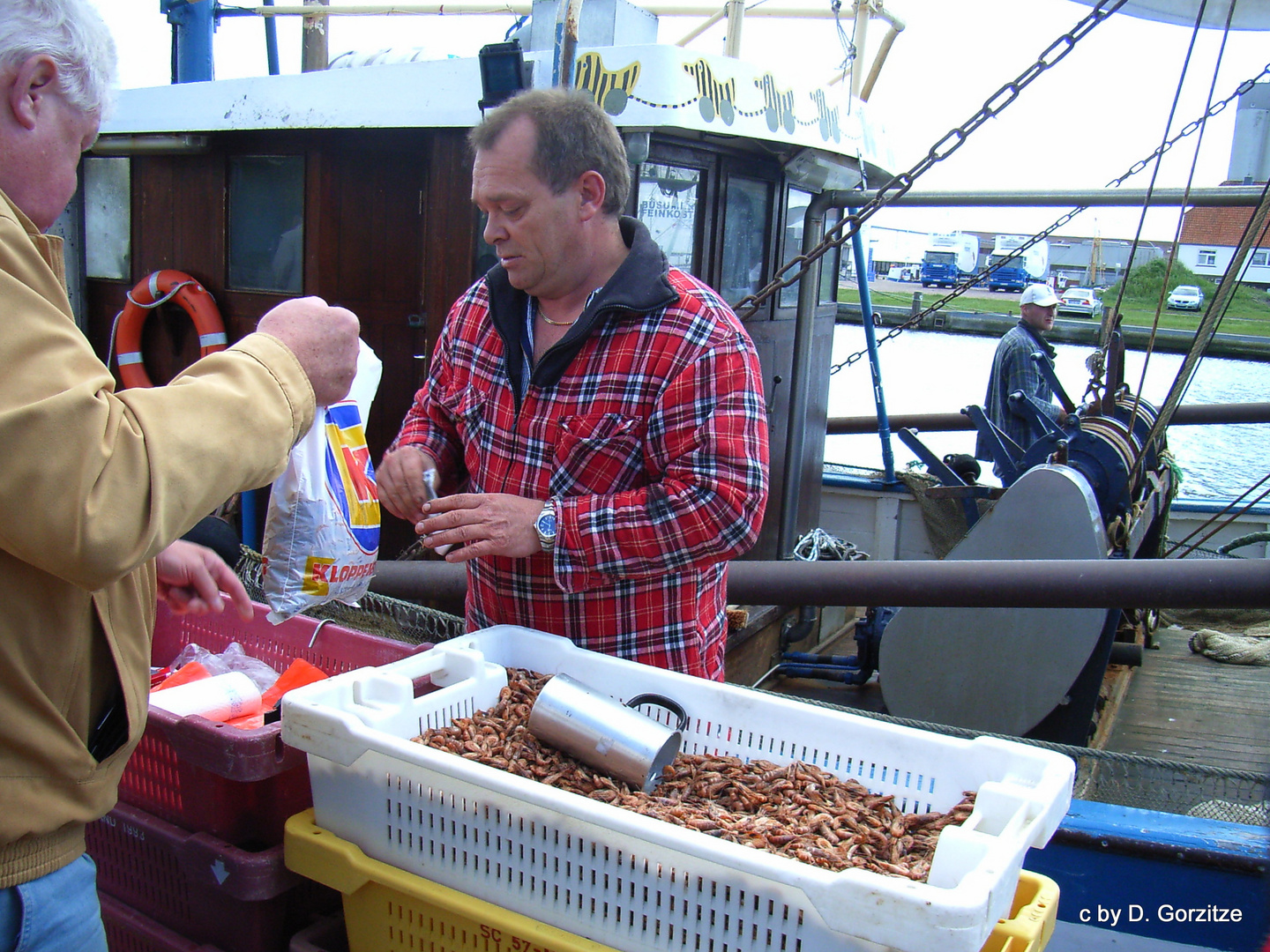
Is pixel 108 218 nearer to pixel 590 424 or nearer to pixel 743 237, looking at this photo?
pixel 743 237

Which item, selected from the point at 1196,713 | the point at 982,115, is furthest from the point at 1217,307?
the point at 1196,713

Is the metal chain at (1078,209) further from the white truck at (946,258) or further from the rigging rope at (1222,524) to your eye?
the white truck at (946,258)

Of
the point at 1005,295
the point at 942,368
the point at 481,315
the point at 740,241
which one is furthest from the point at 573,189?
the point at 1005,295

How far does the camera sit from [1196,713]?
4395 mm

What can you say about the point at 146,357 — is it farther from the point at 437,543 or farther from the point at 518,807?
the point at 518,807

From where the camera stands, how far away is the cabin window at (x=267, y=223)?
5.05 meters

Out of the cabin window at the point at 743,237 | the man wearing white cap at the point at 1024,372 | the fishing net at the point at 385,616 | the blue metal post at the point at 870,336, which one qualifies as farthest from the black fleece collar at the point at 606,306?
the man wearing white cap at the point at 1024,372

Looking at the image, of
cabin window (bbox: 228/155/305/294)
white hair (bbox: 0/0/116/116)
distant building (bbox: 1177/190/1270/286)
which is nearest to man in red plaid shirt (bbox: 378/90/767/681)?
white hair (bbox: 0/0/116/116)

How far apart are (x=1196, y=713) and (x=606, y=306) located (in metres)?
3.74

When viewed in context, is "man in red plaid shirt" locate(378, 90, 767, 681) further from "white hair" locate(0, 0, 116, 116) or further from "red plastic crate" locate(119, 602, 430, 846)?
"white hair" locate(0, 0, 116, 116)

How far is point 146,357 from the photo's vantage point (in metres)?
5.77

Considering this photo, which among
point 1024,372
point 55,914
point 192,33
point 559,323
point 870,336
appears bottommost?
point 55,914

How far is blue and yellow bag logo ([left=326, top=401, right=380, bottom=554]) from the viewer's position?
2.03m

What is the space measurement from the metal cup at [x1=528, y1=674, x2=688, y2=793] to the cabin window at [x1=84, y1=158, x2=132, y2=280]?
213 inches
